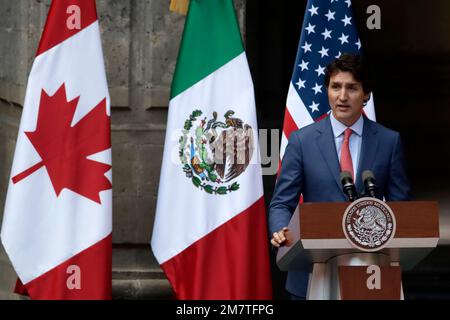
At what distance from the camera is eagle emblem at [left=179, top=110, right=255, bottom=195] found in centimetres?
712

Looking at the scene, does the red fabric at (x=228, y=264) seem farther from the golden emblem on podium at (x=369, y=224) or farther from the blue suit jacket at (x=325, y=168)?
the golden emblem on podium at (x=369, y=224)

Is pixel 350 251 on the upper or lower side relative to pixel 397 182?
lower

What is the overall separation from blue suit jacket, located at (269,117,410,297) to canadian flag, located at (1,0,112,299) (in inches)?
65.4

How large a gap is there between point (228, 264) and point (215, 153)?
2.30 ft

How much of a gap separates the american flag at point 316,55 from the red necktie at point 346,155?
5.21ft

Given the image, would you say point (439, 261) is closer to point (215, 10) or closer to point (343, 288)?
point (215, 10)

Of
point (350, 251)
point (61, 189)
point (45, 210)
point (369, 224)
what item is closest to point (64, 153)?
point (61, 189)

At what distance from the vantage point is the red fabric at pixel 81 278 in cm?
689

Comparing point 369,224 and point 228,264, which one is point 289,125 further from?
point 369,224

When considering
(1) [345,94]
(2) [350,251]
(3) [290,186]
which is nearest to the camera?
(2) [350,251]

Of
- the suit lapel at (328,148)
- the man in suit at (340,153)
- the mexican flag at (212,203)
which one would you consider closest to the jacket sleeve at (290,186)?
the man in suit at (340,153)

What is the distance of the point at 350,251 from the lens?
477 centimetres
